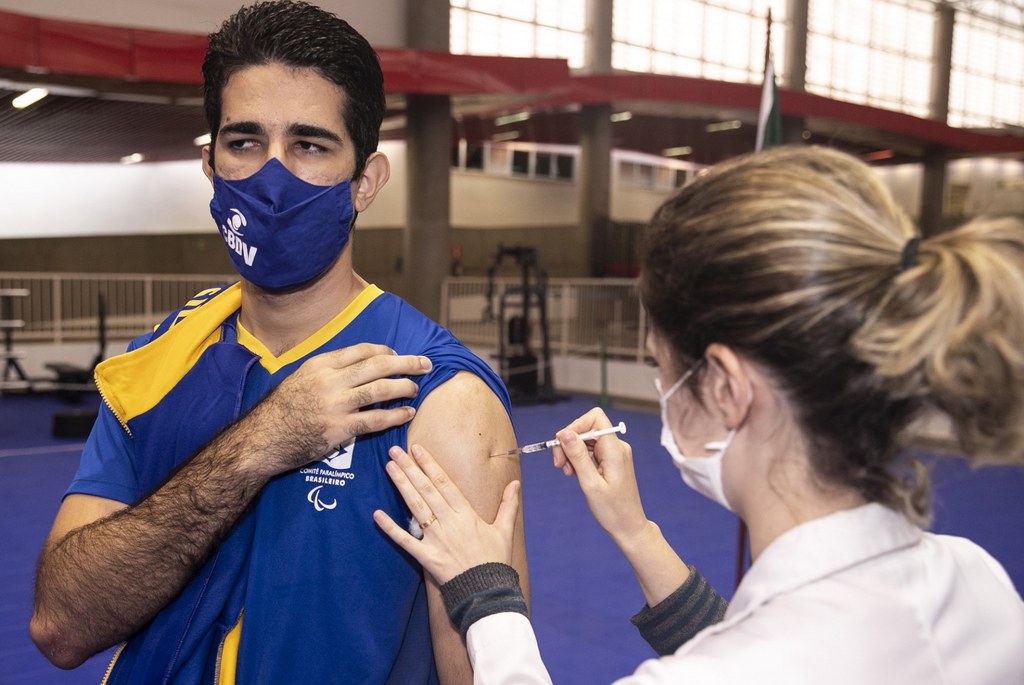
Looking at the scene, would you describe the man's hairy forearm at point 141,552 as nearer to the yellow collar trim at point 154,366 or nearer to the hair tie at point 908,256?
the yellow collar trim at point 154,366

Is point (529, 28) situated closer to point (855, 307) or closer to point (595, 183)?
point (595, 183)

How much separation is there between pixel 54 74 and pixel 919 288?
9545 millimetres

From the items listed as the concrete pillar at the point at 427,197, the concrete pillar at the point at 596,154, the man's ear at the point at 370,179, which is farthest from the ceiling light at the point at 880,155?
the man's ear at the point at 370,179

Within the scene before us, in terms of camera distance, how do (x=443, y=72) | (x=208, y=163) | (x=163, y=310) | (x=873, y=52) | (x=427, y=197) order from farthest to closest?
(x=873, y=52), (x=427, y=197), (x=163, y=310), (x=443, y=72), (x=208, y=163)

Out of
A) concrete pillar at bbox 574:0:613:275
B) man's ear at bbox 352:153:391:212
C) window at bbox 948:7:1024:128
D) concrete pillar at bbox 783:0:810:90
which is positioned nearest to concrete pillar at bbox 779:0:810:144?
concrete pillar at bbox 783:0:810:90

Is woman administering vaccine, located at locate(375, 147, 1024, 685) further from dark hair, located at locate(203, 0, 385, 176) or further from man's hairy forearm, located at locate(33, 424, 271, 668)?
dark hair, located at locate(203, 0, 385, 176)

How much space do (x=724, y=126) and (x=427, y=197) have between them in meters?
7.92

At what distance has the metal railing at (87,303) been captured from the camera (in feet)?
37.2

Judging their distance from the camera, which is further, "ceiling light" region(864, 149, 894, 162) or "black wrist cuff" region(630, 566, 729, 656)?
"ceiling light" region(864, 149, 894, 162)

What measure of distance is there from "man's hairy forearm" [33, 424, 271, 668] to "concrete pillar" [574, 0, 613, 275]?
1666 centimetres

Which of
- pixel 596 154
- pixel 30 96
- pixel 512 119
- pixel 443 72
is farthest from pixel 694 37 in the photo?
pixel 30 96

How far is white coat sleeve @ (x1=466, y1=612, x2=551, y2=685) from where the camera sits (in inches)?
42.3

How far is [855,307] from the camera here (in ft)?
2.88

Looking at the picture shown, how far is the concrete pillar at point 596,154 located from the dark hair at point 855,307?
16841mm
